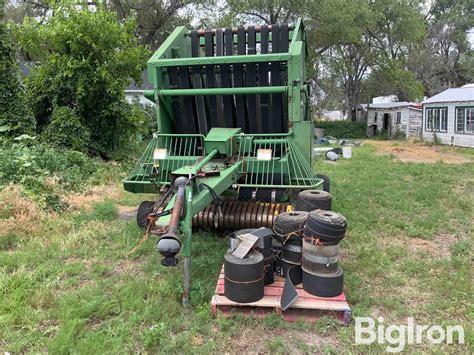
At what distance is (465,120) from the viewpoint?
18219mm

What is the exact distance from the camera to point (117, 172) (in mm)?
9539

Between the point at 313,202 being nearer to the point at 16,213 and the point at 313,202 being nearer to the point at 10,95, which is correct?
the point at 16,213

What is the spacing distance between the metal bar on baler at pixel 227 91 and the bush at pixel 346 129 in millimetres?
23684

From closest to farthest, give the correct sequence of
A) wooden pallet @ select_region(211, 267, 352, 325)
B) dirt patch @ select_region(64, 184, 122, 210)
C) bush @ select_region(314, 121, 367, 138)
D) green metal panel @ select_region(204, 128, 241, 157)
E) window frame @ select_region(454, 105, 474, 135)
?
wooden pallet @ select_region(211, 267, 352, 325), green metal panel @ select_region(204, 128, 241, 157), dirt patch @ select_region(64, 184, 122, 210), window frame @ select_region(454, 105, 474, 135), bush @ select_region(314, 121, 367, 138)

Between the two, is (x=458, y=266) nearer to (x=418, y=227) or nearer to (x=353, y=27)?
(x=418, y=227)

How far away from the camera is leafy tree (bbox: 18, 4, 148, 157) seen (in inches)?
403

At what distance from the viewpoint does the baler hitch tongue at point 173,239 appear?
290 centimetres

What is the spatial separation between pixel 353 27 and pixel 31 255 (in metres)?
20.7

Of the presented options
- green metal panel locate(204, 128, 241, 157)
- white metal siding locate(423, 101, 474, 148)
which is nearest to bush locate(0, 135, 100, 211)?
green metal panel locate(204, 128, 241, 157)

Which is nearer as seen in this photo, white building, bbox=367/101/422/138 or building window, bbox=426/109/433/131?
building window, bbox=426/109/433/131

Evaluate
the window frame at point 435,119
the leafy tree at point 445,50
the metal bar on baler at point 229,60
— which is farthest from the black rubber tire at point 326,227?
the leafy tree at point 445,50

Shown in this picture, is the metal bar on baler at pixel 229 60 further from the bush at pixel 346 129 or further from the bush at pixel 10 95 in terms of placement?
the bush at pixel 346 129

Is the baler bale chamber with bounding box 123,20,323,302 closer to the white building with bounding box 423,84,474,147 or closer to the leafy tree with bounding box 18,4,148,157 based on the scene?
the leafy tree with bounding box 18,4,148,157

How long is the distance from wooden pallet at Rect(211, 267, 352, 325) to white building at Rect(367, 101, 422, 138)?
73.5ft
